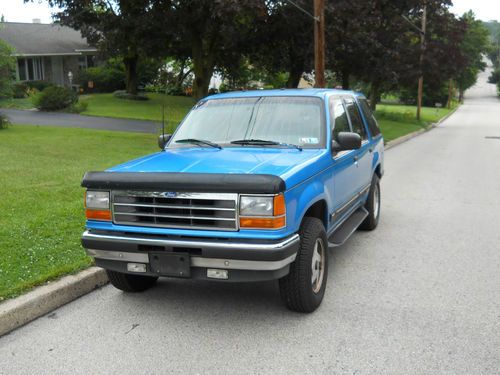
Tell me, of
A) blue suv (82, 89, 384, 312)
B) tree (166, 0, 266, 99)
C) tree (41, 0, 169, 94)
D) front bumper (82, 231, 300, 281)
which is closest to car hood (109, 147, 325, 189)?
blue suv (82, 89, 384, 312)

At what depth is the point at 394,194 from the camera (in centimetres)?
1052

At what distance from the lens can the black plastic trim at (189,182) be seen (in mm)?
3959

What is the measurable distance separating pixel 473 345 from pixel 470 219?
4.61 m

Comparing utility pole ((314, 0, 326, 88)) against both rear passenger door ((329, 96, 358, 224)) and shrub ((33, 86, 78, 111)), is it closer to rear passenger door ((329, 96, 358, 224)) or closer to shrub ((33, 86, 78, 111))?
rear passenger door ((329, 96, 358, 224))

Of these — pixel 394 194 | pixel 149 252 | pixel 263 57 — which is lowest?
pixel 394 194

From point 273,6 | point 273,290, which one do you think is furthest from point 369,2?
point 273,290

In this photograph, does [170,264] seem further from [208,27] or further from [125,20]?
[125,20]

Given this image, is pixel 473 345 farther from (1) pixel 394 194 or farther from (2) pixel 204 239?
(1) pixel 394 194

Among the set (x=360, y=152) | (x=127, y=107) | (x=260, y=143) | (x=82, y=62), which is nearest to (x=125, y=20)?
(x=127, y=107)

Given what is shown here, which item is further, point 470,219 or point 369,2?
point 369,2

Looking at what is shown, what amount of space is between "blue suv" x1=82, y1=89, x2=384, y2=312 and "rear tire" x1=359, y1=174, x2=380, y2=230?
1.87 metres

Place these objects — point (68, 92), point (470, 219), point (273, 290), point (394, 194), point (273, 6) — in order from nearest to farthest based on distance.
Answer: point (273, 290)
point (470, 219)
point (394, 194)
point (273, 6)
point (68, 92)

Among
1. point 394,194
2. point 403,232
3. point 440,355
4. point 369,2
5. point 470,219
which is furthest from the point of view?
point 369,2

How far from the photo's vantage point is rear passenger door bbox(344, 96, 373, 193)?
6367mm
